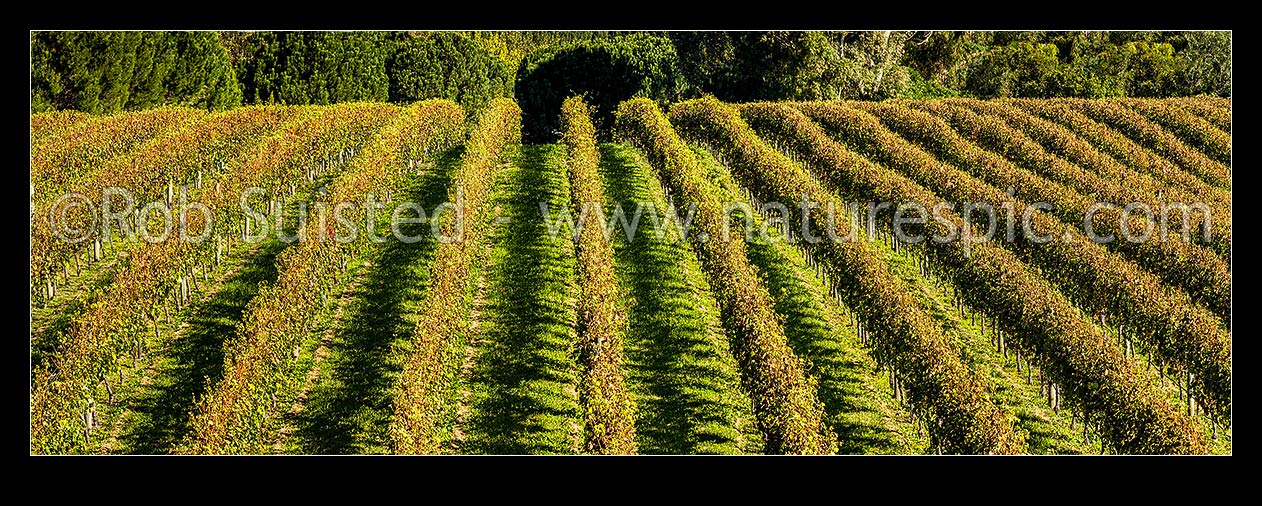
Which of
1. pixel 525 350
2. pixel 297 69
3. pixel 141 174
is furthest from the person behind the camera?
pixel 297 69

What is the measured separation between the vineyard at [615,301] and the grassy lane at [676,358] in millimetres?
77

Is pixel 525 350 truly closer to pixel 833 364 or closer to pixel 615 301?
pixel 615 301

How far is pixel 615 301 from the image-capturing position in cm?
2666

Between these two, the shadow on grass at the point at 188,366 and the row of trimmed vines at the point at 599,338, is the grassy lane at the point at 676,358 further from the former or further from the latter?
the shadow on grass at the point at 188,366

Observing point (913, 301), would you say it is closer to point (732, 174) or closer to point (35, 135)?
point (732, 174)

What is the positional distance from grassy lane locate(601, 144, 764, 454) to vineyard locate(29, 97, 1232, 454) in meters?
0.08

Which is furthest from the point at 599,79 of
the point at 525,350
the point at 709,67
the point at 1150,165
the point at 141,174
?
the point at 525,350

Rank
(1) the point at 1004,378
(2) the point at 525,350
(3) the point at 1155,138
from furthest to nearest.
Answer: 1. (3) the point at 1155,138
2. (2) the point at 525,350
3. (1) the point at 1004,378

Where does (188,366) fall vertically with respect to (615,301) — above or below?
below

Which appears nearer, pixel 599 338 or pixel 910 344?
pixel 910 344

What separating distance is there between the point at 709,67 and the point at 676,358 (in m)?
48.7

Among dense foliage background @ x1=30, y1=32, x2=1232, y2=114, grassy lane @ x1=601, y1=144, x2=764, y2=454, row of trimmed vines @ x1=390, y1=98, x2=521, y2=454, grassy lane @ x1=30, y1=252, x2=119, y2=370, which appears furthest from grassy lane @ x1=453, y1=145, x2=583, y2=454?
dense foliage background @ x1=30, y1=32, x2=1232, y2=114

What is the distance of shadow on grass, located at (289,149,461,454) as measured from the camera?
21812mm

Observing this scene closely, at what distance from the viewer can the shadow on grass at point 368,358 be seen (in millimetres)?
21812
